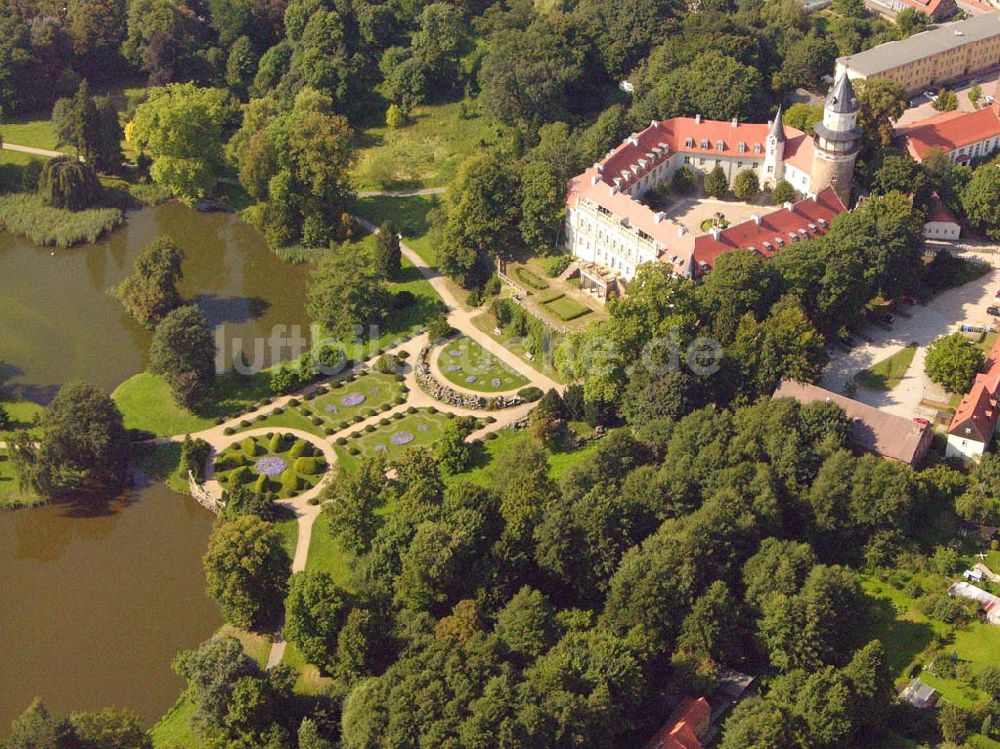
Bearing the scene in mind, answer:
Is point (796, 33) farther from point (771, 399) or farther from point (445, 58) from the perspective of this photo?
point (771, 399)

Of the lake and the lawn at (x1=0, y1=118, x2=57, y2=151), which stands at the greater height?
the lawn at (x1=0, y1=118, x2=57, y2=151)

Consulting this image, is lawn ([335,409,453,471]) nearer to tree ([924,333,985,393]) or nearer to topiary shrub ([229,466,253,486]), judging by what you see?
topiary shrub ([229,466,253,486])

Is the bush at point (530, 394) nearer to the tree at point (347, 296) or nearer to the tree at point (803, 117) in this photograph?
the tree at point (347, 296)

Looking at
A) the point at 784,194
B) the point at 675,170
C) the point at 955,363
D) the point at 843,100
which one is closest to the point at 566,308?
the point at 675,170

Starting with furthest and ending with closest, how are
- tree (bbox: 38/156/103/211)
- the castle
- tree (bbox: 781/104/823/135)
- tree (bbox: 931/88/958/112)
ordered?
tree (bbox: 38/156/103/211)
tree (bbox: 931/88/958/112)
tree (bbox: 781/104/823/135)
the castle

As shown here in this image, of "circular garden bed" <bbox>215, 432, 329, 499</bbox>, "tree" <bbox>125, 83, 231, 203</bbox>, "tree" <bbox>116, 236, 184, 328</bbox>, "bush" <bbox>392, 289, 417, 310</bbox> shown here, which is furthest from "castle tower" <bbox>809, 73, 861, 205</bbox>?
"tree" <bbox>125, 83, 231, 203</bbox>

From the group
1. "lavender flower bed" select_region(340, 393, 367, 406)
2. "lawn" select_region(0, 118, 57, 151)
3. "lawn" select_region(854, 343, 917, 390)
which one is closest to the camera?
"lawn" select_region(854, 343, 917, 390)

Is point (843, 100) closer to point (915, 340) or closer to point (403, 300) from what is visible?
point (915, 340)

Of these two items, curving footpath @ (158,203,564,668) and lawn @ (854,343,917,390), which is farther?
lawn @ (854,343,917,390)
